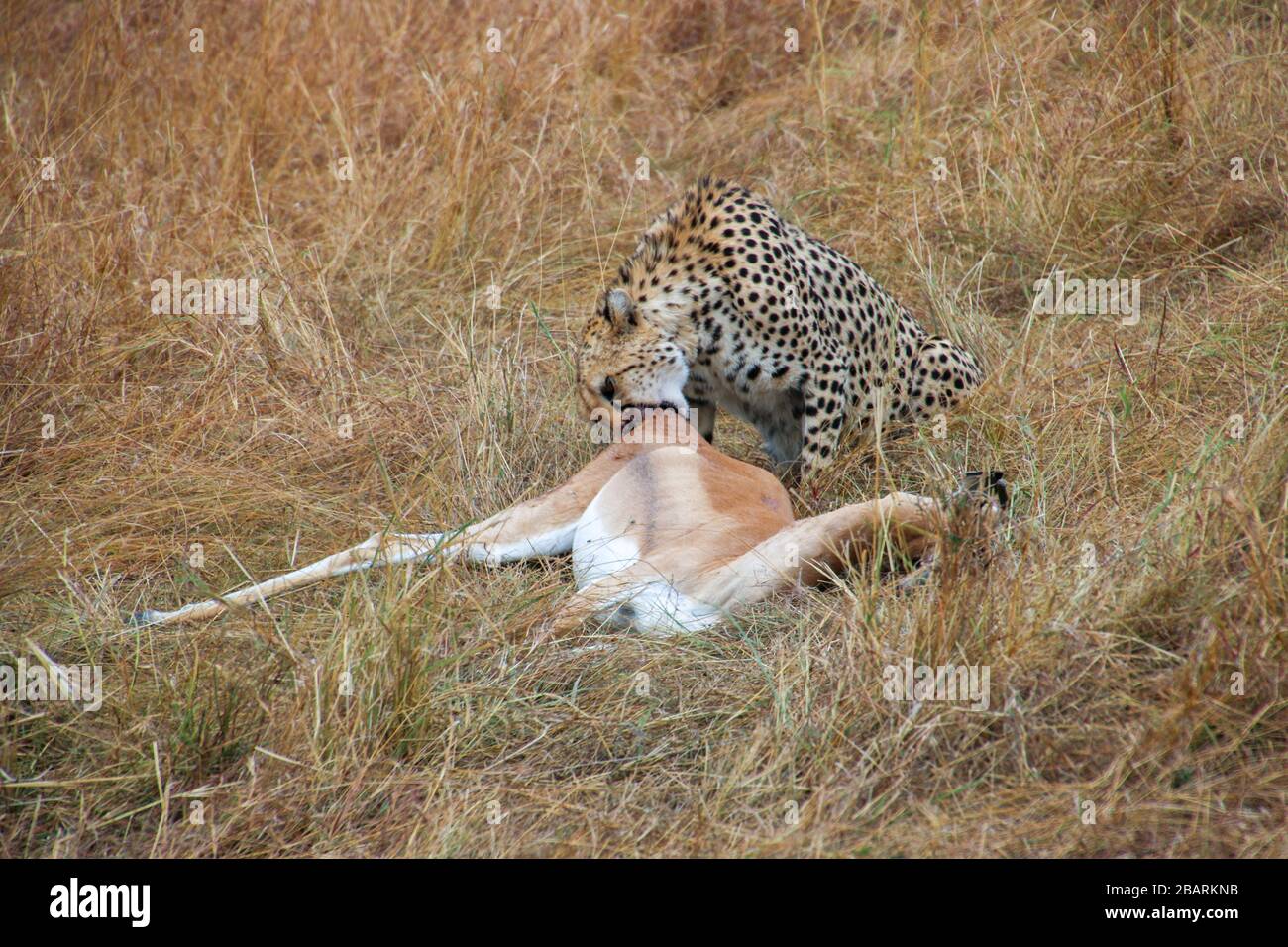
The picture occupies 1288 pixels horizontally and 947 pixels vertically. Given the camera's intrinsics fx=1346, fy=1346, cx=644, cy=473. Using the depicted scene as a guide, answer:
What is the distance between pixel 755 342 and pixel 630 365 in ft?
1.49

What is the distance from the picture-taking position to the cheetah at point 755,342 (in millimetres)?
4762

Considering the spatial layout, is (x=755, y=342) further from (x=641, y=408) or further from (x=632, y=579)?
(x=632, y=579)

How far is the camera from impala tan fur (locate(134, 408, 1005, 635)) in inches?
148

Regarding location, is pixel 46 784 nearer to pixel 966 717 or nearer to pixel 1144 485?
pixel 966 717

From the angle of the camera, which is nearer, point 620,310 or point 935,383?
point 620,310

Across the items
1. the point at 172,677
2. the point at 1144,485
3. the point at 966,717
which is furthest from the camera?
the point at 1144,485

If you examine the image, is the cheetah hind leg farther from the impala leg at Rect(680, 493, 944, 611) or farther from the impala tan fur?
the impala leg at Rect(680, 493, 944, 611)

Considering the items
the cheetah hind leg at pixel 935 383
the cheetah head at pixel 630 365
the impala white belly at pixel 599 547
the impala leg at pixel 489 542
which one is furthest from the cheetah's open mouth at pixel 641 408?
the cheetah hind leg at pixel 935 383

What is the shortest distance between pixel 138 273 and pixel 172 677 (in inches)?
108

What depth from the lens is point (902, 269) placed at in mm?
5910

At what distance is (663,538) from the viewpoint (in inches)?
159

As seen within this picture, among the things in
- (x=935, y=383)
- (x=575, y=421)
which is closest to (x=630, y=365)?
(x=575, y=421)

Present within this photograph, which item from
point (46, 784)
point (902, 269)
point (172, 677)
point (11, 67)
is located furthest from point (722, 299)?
point (11, 67)

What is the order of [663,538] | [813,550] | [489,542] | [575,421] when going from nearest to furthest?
[813,550]
[663,538]
[489,542]
[575,421]
